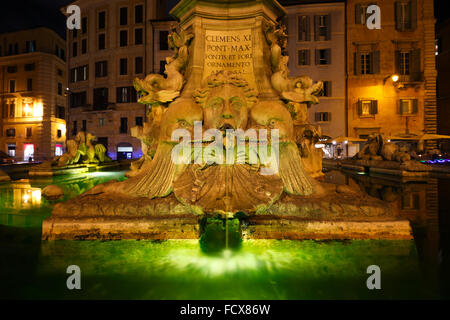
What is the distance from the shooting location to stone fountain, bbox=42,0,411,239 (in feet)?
11.0

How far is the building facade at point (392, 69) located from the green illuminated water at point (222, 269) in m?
26.9

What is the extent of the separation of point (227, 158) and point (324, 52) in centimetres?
2811

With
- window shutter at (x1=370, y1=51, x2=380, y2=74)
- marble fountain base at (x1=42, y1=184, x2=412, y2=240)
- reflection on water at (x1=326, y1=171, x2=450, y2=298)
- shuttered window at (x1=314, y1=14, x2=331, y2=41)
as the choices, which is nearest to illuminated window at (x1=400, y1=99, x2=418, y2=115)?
window shutter at (x1=370, y1=51, x2=380, y2=74)

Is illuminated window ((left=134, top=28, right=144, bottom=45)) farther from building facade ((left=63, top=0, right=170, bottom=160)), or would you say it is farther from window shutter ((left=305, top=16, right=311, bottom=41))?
window shutter ((left=305, top=16, right=311, bottom=41))

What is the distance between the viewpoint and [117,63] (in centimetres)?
3136

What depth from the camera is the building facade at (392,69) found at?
85.5 ft

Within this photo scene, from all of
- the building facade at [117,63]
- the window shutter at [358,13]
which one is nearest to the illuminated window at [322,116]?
the window shutter at [358,13]

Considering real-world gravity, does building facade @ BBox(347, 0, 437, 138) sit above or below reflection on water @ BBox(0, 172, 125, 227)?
above

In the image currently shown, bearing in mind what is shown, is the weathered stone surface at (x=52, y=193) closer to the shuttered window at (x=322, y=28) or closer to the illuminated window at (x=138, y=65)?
the illuminated window at (x=138, y=65)

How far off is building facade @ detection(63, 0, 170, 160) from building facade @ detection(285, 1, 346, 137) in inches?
544

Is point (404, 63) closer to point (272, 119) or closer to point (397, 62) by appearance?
point (397, 62)

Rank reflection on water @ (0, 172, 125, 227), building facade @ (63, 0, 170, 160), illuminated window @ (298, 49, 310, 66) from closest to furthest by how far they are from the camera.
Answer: reflection on water @ (0, 172, 125, 227)
illuminated window @ (298, 49, 310, 66)
building facade @ (63, 0, 170, 160)

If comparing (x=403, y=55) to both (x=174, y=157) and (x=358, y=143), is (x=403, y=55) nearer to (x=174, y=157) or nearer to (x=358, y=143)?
(x=358, y=143)

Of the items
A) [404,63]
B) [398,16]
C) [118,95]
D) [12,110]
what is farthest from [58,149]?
[398,16]
